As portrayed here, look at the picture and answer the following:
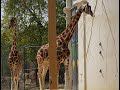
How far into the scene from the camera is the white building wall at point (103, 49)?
286 centimetres

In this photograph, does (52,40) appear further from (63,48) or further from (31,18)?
(31,18)

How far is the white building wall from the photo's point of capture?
9.39 ft

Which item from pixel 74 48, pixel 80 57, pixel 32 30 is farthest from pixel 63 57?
pixel 32 30

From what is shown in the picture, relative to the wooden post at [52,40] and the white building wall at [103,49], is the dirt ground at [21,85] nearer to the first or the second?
the white building wall at [103,49]

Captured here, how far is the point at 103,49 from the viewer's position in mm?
3166

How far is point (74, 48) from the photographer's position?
183 inches

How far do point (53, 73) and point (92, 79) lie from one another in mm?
2130

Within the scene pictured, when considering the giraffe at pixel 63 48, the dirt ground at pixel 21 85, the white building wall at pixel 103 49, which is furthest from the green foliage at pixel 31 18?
the giraffe at pixel 63 48

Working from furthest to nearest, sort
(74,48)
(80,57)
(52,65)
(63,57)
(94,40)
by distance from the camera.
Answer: (74,48) < (80,57) < (94,40) < (63,57) < (52,65)

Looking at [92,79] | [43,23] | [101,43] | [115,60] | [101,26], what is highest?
[43,23]

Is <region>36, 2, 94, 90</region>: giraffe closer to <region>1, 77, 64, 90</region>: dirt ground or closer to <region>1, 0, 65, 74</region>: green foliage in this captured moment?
<region>1, 77, 64, 90</region>: dirt ground

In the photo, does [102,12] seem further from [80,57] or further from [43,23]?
[43,23]

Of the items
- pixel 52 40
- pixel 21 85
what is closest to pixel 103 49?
pixel 52 40

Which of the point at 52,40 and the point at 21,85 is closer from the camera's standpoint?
the point at 52,40
